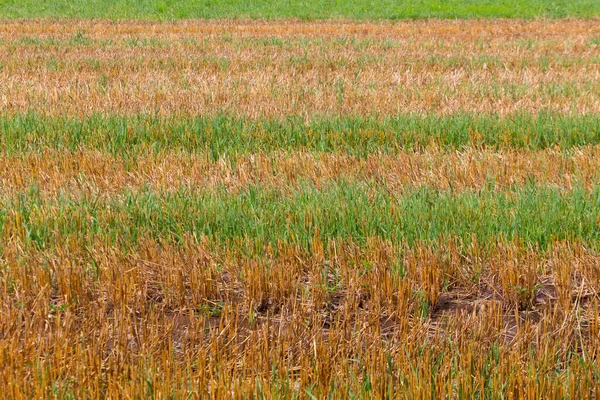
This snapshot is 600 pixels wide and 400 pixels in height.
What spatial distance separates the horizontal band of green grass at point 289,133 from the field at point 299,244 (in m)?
0.03

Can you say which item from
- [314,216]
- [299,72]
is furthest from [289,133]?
[299,72]

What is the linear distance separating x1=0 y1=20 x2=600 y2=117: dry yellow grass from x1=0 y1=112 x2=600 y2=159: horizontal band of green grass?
1.88 feet

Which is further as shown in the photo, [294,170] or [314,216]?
[294,170]

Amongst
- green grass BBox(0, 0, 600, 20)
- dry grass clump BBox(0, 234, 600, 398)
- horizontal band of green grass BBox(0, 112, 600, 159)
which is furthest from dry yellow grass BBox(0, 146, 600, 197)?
green grass BBox(0, 0, 600, 20)

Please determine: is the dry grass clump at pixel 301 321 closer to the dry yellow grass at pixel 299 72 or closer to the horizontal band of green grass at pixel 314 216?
the horizontal band of green grass at pixel 314 216

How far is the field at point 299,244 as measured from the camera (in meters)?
2.90

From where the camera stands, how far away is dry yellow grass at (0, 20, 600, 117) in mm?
8492

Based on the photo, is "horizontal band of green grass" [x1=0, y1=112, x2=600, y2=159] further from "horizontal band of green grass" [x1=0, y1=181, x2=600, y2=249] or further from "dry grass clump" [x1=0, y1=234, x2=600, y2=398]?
"dry grass clump" [x1=0, y1=234, x2=600, y2=398]

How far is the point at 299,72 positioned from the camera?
11.5m

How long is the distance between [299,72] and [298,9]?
15.5 metres

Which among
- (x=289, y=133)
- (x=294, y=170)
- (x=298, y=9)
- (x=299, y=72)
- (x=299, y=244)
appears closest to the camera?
(x=299, y=244)

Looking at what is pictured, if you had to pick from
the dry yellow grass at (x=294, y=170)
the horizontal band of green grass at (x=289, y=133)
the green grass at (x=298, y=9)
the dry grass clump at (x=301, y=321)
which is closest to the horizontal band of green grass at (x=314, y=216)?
the dry grass clump at (x=301, y=321)

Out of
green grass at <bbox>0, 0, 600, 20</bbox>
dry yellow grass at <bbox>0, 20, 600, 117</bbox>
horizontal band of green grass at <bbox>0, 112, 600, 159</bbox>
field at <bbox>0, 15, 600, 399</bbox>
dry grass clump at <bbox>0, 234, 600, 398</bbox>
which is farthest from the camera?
green grass at <bbox>0, 0, 600, 20</bbox>

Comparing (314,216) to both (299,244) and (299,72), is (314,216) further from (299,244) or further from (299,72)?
(299,72)
